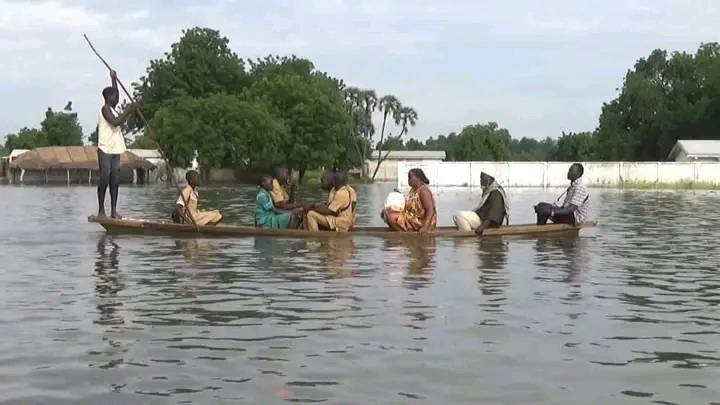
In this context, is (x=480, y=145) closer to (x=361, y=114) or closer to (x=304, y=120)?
(x=361, y=114)

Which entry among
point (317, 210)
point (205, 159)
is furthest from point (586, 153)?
point (317, 210)

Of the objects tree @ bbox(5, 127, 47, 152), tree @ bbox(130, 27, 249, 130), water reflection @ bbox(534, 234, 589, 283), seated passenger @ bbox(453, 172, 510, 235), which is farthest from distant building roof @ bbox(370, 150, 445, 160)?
water reflection @ bbox(534, 234, 589, 283)

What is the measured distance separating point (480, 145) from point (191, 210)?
107m

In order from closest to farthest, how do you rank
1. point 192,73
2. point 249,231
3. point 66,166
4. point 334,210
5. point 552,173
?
point 249,231, point 334,210, point 552,173, point 66,166, point 192,73

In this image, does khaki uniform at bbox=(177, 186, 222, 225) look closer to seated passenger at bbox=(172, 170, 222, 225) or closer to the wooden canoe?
seated passenger at bbox=(172, 170, 222, 225)

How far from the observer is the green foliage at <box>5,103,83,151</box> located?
9769 centimetres

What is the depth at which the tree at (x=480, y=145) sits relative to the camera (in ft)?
400

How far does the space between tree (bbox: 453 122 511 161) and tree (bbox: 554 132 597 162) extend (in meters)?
7.38

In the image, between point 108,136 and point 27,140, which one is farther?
point 27,140

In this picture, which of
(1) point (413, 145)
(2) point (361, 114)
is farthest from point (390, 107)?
(1) point (413, 145)

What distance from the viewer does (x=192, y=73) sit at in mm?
96938

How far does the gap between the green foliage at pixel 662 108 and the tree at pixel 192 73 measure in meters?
36.6

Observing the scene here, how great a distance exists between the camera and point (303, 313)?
30.8 feet

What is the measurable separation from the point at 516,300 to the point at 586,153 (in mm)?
99914
